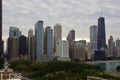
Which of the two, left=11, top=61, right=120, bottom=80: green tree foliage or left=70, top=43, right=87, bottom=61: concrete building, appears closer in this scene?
left=11, top=61, right=120, bottom=80: green tree foliage

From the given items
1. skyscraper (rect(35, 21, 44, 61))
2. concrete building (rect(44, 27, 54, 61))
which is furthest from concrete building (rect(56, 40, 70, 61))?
skyscraper (rect(35, 21, 44, 61))

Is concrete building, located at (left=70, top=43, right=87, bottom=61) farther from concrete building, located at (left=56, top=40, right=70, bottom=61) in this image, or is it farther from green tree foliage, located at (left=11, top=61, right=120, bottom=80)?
green tree foliage, located at (left=11, top=61, right=120, bottom=80)

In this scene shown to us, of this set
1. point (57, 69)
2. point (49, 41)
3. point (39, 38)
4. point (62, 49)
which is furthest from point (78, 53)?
point (57, 69)

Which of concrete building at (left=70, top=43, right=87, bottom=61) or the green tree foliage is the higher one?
concrete building at (left=70, top=43, right=87, bottom=61)

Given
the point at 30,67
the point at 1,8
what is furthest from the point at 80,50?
the point at 30,67

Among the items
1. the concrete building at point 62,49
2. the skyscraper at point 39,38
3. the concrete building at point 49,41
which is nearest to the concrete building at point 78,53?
the concrete building at point 62,49

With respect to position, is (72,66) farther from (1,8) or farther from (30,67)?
(1,8)

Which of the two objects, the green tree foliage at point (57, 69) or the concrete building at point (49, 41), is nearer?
the green tree foliage at point (57, 69)

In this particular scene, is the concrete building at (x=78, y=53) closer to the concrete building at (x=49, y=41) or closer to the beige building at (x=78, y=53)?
the beige building at (x=78, y=53)

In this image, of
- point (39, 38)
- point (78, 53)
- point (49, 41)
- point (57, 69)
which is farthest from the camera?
point (78, 53)

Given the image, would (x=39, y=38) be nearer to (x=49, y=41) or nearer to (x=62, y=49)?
(x=49, y=41)

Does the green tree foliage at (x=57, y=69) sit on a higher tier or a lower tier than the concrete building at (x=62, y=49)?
lower
